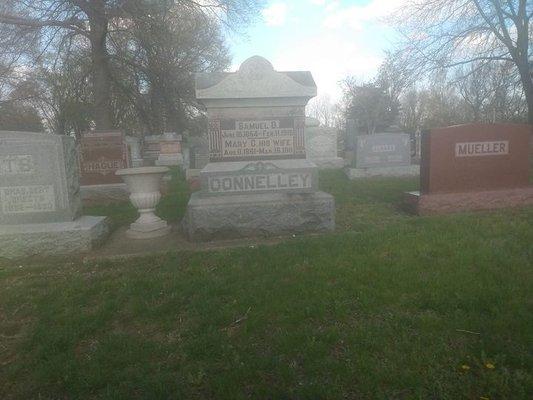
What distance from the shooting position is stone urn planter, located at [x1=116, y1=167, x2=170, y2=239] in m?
6.20

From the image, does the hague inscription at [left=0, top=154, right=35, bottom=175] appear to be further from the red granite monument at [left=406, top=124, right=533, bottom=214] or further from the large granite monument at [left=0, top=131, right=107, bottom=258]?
the red granite monument at [left=406, top=124, right=533, bottom=214]

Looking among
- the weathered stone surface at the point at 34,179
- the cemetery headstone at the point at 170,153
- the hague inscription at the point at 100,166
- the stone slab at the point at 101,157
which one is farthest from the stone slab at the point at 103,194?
the cemetery headstone at the point at 170,153

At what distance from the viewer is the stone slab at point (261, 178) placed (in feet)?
19.5

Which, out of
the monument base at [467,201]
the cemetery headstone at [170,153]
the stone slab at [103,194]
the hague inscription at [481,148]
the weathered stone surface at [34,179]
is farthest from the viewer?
A: the cemetery headstone at [170,153]

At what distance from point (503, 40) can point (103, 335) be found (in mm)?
18685

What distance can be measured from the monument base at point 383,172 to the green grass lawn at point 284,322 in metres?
7.99

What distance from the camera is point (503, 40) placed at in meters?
16.2

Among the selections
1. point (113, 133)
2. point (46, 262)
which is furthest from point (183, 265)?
point (113, 133)

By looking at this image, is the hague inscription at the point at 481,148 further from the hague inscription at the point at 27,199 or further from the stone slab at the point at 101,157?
the stone slab at the point at 101,157

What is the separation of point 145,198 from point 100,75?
38.1 feet

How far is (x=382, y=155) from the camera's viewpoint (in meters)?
13.2

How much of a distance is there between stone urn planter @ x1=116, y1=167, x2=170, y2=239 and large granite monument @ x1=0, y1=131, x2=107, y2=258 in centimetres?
64

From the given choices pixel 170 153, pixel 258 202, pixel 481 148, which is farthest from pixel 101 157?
pixel 170 153

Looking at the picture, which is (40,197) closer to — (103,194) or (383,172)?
(103,194)
